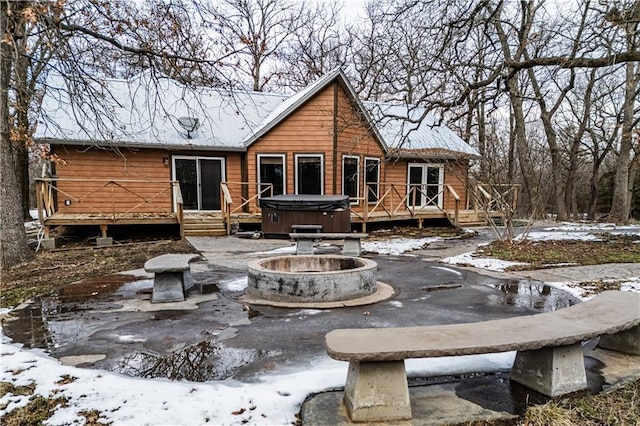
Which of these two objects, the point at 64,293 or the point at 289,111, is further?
the point at 289,111

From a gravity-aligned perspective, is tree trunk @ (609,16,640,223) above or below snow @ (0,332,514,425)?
above

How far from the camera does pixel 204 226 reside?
11.9 m

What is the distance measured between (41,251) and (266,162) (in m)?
6.99

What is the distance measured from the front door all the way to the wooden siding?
1.54 ft

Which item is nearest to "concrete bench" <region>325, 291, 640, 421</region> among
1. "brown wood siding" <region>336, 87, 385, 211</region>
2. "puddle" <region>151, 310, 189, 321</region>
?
"puddle" <region>151, 310, 189, 321</region>

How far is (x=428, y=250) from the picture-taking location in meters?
9.91

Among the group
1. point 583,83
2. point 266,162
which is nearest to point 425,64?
point 266,162

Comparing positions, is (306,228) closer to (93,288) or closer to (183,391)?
(93,288)

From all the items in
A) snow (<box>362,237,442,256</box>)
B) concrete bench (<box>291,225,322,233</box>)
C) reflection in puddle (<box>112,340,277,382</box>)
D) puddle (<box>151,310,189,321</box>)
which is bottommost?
reflection in puddle (<box>112,340,277,382</box>)

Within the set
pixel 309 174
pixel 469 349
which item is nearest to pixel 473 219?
pixel 309 174

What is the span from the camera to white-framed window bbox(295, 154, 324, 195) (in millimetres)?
13172

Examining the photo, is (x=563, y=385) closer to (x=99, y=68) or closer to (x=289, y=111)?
(x=99, y=68)

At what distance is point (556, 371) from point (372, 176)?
482 inches

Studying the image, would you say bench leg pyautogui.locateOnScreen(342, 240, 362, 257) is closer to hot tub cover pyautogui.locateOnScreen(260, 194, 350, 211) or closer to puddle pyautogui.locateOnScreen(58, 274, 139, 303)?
hot tub cover pyautogui.locateOnScreen(260, 194, 350, 211)
